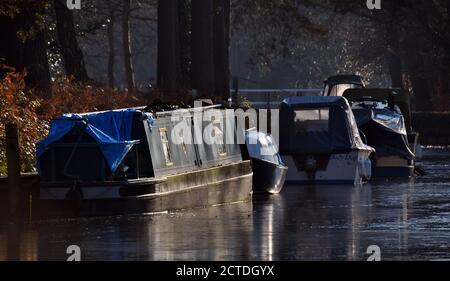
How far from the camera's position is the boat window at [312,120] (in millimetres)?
40844

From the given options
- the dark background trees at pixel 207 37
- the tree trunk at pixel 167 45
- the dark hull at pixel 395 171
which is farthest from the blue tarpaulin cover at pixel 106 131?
the tree trunk at pixel 167 45

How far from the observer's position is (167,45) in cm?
5347

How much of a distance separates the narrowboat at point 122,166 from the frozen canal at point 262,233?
32cm

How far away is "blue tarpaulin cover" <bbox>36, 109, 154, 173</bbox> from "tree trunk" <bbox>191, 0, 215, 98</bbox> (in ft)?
75.6

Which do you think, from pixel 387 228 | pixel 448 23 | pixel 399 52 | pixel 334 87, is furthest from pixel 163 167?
pixel 399 52

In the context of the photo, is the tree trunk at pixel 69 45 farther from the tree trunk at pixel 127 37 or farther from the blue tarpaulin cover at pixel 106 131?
the tree trunk at pixel 127 37

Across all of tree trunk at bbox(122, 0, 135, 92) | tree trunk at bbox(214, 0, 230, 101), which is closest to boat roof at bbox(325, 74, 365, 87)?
tree trunk at bbox(214, 0, 230, 101)

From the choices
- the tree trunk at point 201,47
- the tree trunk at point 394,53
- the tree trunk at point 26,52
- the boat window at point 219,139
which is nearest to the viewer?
the boat window at point 219,139

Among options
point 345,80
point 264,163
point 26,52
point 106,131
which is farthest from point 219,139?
point 345,80

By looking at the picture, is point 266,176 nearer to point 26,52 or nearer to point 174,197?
point 26,52

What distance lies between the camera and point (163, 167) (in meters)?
30.4

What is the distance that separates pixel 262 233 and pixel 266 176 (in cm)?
980

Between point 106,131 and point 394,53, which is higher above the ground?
point 106,131

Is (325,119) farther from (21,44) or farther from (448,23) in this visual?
(448,23)
